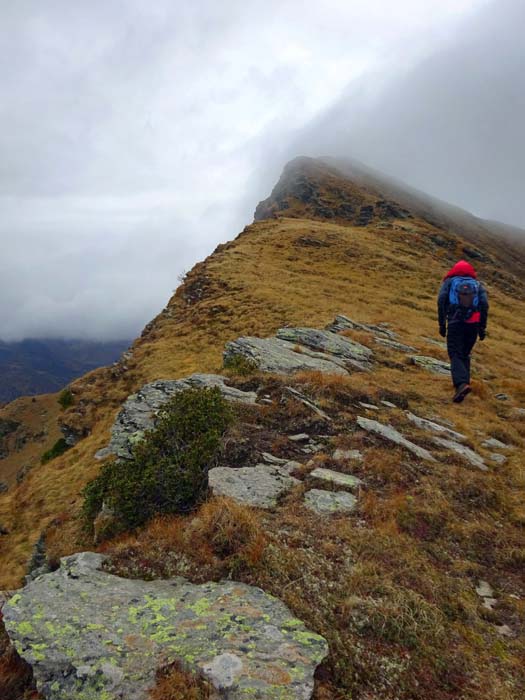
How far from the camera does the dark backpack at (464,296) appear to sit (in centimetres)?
1298

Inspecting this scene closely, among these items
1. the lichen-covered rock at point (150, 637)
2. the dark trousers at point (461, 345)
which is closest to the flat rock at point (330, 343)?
the dark trousers at point (461, 345)

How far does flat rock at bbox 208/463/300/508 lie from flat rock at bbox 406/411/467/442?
4874 mm

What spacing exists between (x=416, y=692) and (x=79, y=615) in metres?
3.48

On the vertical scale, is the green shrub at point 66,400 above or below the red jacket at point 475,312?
below

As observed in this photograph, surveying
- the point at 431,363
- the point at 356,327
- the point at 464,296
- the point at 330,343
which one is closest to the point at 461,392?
the point at 464,296

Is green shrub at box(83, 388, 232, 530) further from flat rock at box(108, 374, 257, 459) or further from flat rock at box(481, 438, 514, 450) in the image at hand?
flat rock at box(481, 438, 514, 450)

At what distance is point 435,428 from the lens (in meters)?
11.3

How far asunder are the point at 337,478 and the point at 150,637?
4.59m

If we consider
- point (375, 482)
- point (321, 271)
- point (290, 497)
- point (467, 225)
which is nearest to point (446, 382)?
point (375, 482)

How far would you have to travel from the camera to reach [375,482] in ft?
26.3

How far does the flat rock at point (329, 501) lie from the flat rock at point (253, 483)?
483 millimetres

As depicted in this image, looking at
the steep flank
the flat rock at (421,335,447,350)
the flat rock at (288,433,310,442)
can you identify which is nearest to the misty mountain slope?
the flat rock at (288,433,310,442)

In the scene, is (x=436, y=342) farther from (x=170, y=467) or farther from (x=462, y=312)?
(x=170, y=467)

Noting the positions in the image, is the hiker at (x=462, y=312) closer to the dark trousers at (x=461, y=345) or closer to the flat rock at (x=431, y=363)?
the dark trousers at (x=461, y=345)
